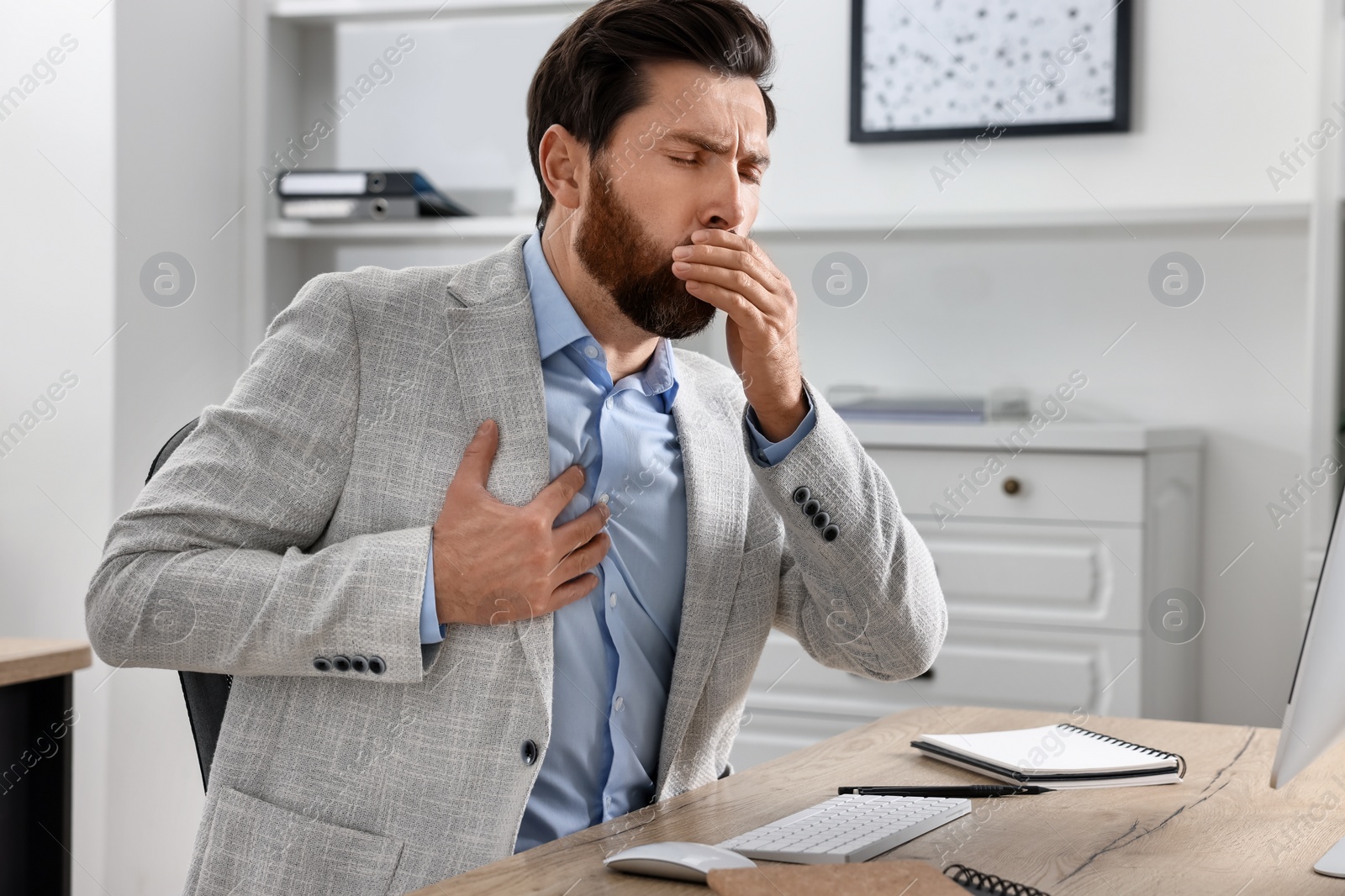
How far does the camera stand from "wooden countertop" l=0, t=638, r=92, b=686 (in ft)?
6.25

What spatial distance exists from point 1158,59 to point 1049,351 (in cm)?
69

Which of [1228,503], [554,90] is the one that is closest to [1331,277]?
[1228,503]

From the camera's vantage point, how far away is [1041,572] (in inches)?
98.0

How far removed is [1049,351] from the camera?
2904 mm

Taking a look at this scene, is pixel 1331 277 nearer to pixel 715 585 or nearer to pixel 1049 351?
pixel 1049 351

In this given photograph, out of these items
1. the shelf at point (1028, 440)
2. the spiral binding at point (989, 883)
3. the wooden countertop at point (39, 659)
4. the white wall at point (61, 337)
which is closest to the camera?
the spiral binding at point (989, 883)

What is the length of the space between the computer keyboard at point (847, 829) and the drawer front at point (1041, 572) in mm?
1403

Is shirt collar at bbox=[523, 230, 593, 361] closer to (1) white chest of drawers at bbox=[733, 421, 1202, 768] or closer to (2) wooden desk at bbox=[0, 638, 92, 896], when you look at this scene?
(2) wooden desk at bbox=[0, 638, 92, 896]

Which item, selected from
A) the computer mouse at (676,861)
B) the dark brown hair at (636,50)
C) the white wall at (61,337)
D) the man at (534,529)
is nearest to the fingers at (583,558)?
the man at (534,529)

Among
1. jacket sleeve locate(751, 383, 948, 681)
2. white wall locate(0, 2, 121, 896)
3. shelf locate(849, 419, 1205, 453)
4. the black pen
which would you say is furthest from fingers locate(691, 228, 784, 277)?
white wall locate(0, 2, 121, 896)

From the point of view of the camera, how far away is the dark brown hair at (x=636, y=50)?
1371 mm

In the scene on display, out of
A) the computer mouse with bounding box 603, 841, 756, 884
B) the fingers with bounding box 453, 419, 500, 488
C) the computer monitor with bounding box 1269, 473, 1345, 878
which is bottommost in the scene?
the computer mouse with bounding box 603, 841, 756, 884

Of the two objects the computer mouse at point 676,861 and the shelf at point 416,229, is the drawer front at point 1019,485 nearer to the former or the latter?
the shelf at point 416,229

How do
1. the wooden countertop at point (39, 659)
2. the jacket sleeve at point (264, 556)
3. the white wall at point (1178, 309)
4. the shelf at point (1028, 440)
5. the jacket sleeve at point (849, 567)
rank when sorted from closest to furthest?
the jacket sleeve at point (264, 556), the jacket sleeve at point (849, 567), the wooden countertop at point (39, 659), the shelf at point (1028, 440), the white wall at point (1178, 309)
